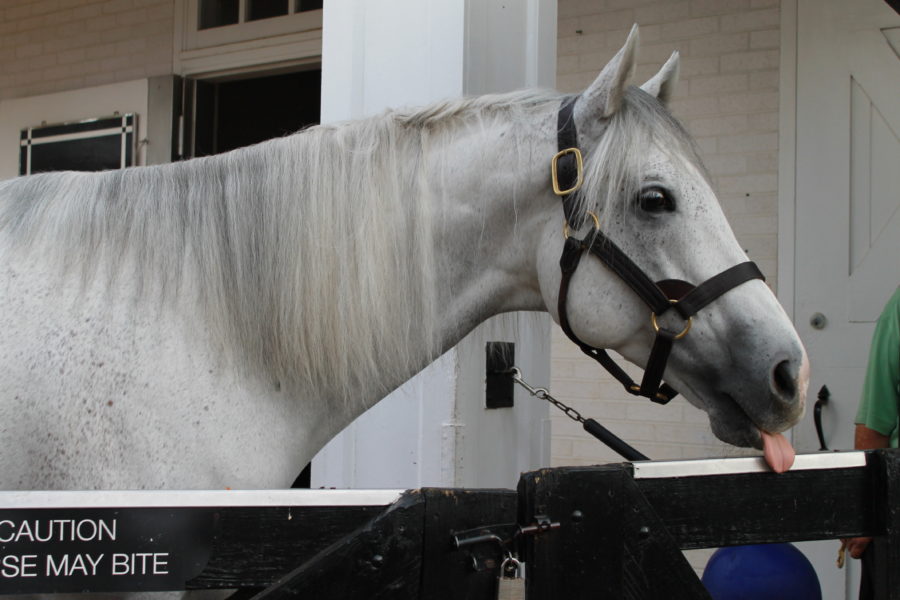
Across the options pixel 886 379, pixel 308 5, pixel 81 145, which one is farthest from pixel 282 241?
pixel 81 145

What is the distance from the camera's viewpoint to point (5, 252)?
4.97 feet

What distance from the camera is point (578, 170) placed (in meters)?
1.56

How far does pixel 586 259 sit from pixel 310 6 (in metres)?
3.99

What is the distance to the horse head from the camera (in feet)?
4.75

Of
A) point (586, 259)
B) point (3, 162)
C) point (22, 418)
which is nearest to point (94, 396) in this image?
point (22, 418)

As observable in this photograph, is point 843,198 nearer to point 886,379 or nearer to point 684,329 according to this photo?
point 886,379

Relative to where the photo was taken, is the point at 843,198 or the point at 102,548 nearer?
the point at 102,548

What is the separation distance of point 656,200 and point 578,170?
0.54 ft

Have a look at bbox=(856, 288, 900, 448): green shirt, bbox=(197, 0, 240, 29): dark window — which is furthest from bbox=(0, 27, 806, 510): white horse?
bbox=(197, 0, 240, 29): dark window

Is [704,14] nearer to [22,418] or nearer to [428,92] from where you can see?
[428,92]

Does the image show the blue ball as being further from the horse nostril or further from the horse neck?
the horse neck

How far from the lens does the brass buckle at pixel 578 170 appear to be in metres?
1.55

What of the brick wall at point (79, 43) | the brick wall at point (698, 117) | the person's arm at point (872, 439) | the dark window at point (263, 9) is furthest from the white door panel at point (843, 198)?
the brick wall at point (79, 43)

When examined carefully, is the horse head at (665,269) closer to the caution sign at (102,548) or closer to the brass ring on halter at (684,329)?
the brass ring on halter at (684,329)
